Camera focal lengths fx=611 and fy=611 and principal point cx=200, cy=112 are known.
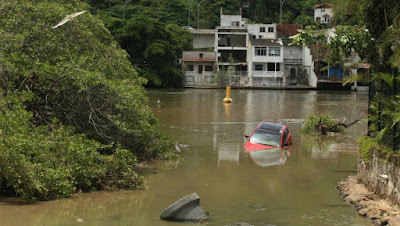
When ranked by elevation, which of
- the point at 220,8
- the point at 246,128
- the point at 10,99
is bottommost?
the point at 246,128

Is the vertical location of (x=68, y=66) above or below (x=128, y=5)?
below

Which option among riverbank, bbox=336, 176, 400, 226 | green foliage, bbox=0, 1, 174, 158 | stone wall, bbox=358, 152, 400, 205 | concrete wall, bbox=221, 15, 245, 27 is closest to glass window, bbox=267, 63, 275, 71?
concrete wall, bbox=221, 15, 245, 27

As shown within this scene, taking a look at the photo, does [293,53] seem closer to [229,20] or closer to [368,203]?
[229,20]

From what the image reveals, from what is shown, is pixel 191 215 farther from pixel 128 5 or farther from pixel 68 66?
pixel 128 5

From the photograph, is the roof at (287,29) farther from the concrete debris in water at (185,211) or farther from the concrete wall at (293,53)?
the concrete debris in water at (185,211)

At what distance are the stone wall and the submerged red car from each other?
940 centimetres

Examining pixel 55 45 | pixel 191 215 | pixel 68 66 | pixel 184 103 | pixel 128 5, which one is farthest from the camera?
pixel 128 5

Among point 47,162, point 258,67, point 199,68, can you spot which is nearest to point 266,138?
point 47,162

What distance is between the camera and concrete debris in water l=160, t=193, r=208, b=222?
13.7 m

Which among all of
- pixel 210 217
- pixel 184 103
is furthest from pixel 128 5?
pixel 210 217

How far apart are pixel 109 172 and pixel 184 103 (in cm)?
3584

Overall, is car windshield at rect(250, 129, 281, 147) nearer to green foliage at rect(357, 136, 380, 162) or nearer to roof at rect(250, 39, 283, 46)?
green foliage at rect(357, 136, 380, 162)

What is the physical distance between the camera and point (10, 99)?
16875 millimetres

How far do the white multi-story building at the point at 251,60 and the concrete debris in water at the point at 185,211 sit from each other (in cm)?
6835
